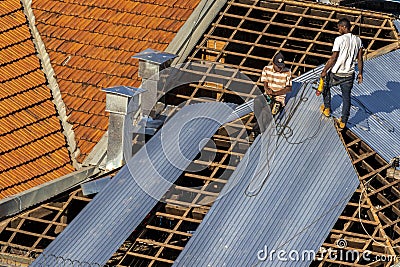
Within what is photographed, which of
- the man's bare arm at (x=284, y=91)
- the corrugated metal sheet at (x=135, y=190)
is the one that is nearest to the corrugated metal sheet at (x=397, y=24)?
the corrugated metal sheet at (x=135, y=190)

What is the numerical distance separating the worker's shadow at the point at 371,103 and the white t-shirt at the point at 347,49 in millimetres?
1785

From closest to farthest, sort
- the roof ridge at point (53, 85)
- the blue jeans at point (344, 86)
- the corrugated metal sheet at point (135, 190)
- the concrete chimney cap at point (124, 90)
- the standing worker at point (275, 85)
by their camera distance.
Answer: the corrugated metal sheet at point (135, 190), the blue jeans at point (344, 86), the standing worker at point (275, 85), the concrete chimney cap at point (124, 90), the roof ridge at point (53, 85)

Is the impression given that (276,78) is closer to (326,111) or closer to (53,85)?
(326,111)

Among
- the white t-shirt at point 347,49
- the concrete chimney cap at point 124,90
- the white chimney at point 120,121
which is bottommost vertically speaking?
the white chimney at point 120,121

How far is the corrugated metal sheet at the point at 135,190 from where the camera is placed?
24.3 m

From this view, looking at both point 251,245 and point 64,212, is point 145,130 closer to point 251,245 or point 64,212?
point 64,212

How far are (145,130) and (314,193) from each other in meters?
4.47

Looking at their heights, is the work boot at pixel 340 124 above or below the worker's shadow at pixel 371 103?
below

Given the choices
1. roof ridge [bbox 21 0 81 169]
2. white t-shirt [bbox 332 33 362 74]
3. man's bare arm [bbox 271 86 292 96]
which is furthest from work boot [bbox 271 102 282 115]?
roof ridge [bbox 21 0 81 169]

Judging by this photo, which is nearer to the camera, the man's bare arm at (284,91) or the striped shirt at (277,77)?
the striped shirt at (277,77)

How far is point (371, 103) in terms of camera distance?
1054 inches

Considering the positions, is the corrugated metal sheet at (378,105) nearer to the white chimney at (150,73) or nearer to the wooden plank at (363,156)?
the wooden plank at (363,156)

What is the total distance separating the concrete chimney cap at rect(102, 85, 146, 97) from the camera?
87.0 ft

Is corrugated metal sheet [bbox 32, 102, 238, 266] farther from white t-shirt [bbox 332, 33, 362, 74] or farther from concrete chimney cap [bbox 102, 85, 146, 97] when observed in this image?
white t-shirt [bbox 332, 33, 362, 74]
